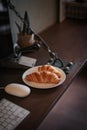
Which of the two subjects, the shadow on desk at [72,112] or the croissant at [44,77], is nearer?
the croissant at [44,77]

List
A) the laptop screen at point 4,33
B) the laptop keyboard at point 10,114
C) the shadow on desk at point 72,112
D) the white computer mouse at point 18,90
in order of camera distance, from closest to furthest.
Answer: the laptop keyboard at point 10,114 < the white computer mouse at point 18,90 < the laptop screen at point 4,33 < the shadow on desk at point 72,112

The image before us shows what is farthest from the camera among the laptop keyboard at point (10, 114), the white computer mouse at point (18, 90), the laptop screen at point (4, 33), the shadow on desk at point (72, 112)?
the shadow on desk at point (72, 112)

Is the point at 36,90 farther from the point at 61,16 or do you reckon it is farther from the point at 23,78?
the point at 61,16

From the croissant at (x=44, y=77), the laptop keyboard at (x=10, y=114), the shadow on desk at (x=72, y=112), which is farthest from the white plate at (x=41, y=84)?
the shadow on desk at (x=72, y=112)

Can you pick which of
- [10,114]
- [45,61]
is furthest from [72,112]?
[10,114]

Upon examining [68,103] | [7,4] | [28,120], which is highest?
[7,4]

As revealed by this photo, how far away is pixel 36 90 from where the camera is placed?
0.96 m

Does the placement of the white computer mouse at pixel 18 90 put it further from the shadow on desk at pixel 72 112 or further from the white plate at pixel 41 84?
the shadow on desk at pixel 72 112

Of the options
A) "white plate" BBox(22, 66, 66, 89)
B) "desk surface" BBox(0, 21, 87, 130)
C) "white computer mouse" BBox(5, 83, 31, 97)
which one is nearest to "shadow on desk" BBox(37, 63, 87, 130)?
"desk surface" BBox(0, 21, 87, 130)

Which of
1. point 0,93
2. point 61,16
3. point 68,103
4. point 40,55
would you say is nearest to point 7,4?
point 40,55

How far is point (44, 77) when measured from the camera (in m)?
0.97

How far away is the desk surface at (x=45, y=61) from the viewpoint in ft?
2.75

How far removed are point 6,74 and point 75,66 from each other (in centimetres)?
36

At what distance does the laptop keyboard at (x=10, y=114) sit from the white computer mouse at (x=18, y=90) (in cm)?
5
